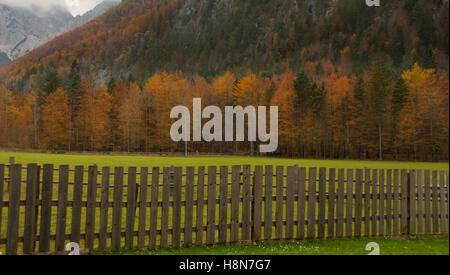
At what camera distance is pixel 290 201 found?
20.1 ft

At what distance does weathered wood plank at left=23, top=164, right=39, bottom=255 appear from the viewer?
15.2 ft

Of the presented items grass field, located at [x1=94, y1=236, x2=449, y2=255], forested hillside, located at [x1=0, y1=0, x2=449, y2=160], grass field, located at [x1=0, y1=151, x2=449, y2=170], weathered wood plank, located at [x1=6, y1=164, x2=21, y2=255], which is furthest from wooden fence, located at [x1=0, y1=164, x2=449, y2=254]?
grass field, located at [x1=0, y1=151, x2=449, y2=170]

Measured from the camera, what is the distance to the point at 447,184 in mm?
7422

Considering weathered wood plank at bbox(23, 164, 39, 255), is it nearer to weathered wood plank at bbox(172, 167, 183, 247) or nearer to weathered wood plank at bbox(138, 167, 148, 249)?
weathered wood plank at bbox(138, 167, 148, 249)

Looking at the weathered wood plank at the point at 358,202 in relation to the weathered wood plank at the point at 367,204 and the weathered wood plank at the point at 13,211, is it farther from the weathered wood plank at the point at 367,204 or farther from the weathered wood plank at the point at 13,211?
the weathered wood plank at the point at 13,211

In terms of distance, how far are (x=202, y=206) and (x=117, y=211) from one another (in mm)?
1509

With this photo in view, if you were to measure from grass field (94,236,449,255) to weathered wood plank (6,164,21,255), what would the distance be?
4.25 ft

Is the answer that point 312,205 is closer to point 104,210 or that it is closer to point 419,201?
point 419,201

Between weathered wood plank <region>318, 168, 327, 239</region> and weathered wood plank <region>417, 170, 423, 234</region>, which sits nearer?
weathered wood plank <region>318, 168, 327, 239</region>

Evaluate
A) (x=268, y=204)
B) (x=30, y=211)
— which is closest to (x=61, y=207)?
(x=30, y=211)

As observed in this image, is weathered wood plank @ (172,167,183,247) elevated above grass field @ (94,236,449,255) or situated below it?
above

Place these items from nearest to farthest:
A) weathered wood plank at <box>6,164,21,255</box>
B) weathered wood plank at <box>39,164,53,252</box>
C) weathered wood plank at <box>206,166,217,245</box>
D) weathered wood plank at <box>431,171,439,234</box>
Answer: weathered wood plank at <box>6,164,21,255</box>, weathered wood plank at <box>39,164,53,252</box>, weathered wood plank at <box>206,166,217,245</box>, weathered wood plank at <box>431,171,439,234</box>

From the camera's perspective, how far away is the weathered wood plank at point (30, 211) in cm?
464
